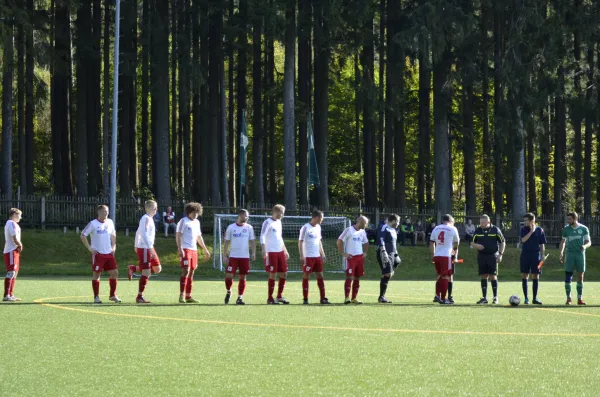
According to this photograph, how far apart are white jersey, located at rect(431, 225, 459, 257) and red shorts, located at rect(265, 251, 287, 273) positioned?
3508 mm

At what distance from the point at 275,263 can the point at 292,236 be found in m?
22.9

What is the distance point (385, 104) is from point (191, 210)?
94.9 ft

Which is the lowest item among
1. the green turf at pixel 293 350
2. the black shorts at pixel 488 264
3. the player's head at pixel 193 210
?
the green turf at pixel 293 350

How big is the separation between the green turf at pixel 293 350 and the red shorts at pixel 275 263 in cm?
113

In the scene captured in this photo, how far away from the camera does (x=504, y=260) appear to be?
43.5 metres

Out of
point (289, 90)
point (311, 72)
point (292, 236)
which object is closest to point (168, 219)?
point (292, 236)

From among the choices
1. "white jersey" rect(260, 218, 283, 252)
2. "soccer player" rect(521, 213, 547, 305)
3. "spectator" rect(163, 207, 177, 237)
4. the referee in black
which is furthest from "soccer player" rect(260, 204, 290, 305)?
"spectator" rect(163, 207, 177, 237)

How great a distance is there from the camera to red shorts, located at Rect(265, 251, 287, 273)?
63.6 ft

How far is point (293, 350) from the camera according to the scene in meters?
11.2

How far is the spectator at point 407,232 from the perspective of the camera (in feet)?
145

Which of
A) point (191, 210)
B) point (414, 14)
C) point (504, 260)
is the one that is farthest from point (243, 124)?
point (191, 210)

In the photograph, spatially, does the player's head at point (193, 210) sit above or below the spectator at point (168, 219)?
above

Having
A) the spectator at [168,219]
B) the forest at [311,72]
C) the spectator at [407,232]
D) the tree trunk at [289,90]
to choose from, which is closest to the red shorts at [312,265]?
the spectator at [168,219]

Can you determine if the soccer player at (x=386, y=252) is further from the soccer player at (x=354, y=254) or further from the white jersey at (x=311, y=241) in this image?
the white jersey at (x=311, y=241)
